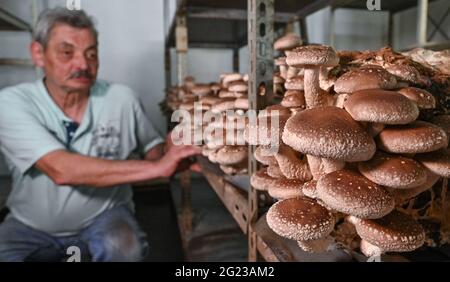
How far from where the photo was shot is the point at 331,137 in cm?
42

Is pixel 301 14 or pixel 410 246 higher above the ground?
pixel 301 14

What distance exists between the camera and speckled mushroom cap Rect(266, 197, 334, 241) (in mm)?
473

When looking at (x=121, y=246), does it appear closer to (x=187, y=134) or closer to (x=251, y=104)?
(x=187, y=134)

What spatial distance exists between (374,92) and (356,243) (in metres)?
0.30

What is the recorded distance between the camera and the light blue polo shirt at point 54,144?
1645 mm

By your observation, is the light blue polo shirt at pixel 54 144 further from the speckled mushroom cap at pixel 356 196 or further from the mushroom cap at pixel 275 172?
the speckled mushroom cap at pixel 356 196

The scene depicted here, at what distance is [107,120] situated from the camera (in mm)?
2002

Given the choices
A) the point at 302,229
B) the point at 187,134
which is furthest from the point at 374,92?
the point at 187,134

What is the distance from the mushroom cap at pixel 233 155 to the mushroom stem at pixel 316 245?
0.44 meters

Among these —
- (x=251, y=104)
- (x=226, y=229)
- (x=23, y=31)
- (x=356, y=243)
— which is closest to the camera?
(x=356, y=243)

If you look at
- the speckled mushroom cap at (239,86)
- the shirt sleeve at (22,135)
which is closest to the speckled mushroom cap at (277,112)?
the speckled mushroom cap at (239,86)

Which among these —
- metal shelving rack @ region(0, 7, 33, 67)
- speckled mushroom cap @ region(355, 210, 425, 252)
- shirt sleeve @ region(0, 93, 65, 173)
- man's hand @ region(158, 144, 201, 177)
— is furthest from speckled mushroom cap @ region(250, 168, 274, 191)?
metal shelving rack @ region(0, 7, 33, 67)

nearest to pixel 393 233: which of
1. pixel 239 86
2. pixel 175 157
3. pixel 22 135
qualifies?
pixel 239 86

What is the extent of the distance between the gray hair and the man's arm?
0.69 meters
